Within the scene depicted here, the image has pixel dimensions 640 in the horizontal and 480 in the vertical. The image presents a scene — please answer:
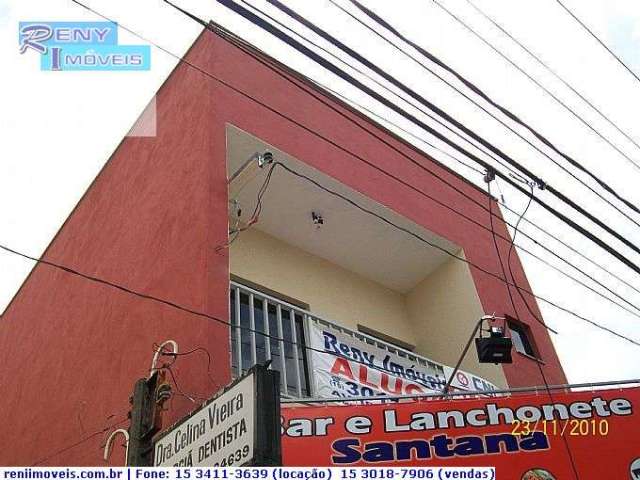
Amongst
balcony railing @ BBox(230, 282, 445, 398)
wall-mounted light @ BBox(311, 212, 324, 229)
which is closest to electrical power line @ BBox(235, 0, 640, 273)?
balcony railing @ BBox(230, 282, 445, 398)

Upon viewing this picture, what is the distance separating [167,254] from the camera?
848 cm

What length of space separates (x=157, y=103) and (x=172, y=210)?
125 inches

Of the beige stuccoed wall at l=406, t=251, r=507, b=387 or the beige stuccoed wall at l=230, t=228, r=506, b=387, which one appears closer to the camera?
the beige stuccoed wall at l=230, t=228, r=506, b=387

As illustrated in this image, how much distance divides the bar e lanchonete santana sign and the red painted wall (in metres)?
1.28

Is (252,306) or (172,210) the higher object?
(172,210)

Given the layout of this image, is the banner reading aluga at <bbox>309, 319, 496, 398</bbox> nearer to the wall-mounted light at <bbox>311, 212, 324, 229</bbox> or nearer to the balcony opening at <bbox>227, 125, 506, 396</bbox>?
the balcony opening at <bbox>227, 125, 506, 396</bbox>

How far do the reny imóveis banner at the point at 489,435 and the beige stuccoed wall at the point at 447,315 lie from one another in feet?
10.1

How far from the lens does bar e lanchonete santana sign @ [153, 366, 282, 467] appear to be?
455cm

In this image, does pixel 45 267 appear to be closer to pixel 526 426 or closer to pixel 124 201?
pixel 124 201

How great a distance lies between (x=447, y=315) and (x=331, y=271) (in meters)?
2.07

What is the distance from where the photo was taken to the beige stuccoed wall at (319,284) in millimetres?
10352

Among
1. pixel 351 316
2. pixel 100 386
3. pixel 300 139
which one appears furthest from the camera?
pixel 351 316

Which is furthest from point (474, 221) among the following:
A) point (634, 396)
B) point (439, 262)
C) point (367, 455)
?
point (367, 455)

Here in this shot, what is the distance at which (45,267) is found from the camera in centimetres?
1312
